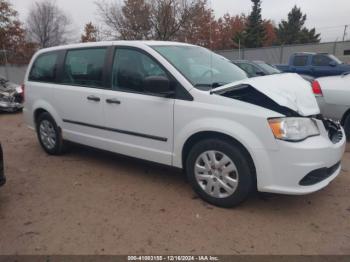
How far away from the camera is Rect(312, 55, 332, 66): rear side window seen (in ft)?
43.2

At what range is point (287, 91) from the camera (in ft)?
10.5

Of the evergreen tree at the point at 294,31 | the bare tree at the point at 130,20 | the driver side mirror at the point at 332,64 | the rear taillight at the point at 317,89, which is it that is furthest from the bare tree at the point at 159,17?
the evergreen tree at the point at 294,31

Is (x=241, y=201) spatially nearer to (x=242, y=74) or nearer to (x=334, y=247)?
(x=334, y=247)

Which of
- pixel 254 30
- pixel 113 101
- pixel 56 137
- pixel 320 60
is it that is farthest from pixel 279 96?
pixel 254 30

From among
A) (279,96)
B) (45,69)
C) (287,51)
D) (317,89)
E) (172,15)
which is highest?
(172,15)

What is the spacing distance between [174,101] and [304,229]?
1.79 meters

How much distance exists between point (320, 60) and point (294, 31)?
34537mm

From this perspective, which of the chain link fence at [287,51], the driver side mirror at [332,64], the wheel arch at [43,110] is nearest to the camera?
the wheel arch at [43,110]

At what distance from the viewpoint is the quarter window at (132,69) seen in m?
3.69

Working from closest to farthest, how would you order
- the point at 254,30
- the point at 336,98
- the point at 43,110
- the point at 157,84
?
1. the point at 157,84
2. the point at 43,110
3. the point at 336,98
4. the point at 254,30

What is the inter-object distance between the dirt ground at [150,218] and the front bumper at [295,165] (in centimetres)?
37

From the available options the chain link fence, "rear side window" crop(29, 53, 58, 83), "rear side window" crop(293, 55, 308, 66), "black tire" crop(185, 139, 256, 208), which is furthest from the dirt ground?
the chain link fence

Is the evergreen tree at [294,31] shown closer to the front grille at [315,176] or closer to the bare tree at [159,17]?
the bare tree at [159,17]

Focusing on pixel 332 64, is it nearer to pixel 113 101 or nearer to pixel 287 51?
pixel 287 51
